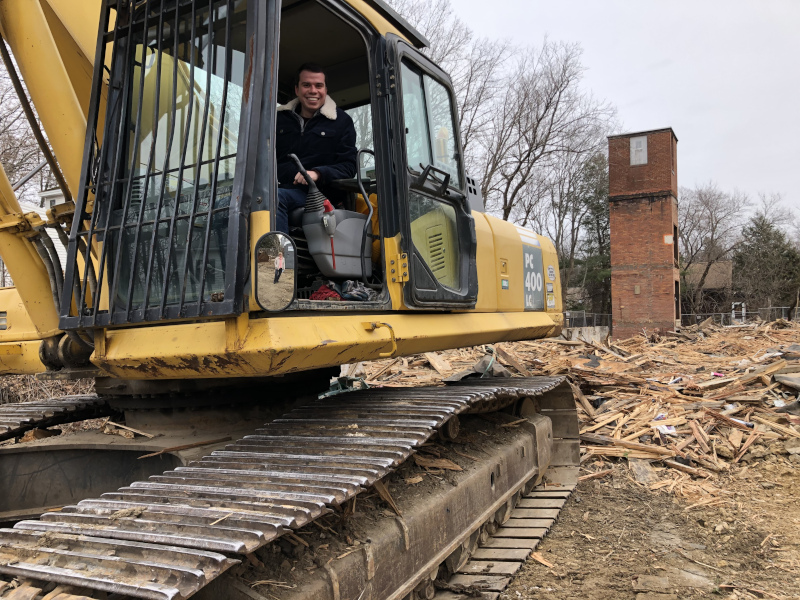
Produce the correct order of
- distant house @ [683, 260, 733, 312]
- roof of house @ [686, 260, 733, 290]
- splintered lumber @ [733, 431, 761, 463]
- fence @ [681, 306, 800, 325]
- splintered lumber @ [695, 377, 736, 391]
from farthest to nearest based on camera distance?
1. roof of house @ [686, 260, 733, 290]
2. distant house @ [683, 260, 733, 312]
3. fence @ [681, 306, 800, 325]
4. splintered lumber @ [695, 377, 736, 391]
5. splintered lumber @ [733, 431, 761, 463]

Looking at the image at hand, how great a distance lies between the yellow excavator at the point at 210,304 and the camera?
247 cm

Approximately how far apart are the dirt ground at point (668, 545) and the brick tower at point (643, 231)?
2540 cm

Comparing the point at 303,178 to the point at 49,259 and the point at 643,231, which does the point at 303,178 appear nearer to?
the point at 49,259

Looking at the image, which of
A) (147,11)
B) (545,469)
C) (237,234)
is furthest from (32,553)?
(545,469)

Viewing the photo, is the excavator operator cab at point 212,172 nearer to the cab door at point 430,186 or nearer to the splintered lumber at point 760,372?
the cab door at point 430,186

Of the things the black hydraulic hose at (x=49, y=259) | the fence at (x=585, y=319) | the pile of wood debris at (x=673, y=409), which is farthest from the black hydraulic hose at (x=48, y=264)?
the fence at (x=585, y=319)

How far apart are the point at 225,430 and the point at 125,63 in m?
2.00

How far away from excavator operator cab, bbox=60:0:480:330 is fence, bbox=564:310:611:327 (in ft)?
90.9

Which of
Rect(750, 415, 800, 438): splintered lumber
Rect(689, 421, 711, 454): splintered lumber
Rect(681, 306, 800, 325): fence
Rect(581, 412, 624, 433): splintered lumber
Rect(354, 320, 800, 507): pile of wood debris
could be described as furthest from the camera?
Rect(681, 306, 800, 325): fence

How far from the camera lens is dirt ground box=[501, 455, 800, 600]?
157 inches

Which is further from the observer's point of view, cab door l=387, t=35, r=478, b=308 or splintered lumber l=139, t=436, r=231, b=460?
cab door l=387, t=35, r=478, b=308

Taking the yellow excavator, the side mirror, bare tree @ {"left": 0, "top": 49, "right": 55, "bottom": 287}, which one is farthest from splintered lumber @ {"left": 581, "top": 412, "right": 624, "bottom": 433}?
bare tree @ {"left": 0, "top": 49, "right": 55, "bottom": 287}

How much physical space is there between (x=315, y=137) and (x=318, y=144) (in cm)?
4

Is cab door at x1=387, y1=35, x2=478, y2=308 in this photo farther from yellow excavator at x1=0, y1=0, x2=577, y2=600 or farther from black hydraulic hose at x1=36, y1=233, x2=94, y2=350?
black hydraulic hose at x1=36, y1=233, x2=94, y2=350
